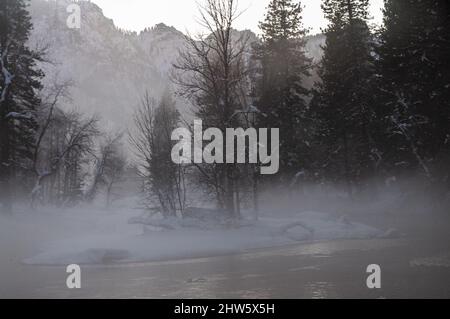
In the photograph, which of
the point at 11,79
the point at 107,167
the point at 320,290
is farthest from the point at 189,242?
the point at 107,167

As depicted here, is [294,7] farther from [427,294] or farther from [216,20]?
[427,294]

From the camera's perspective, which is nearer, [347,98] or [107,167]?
[347,98]

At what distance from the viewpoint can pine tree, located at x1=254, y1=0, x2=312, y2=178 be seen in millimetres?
35531

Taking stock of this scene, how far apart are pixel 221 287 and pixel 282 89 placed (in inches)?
1138

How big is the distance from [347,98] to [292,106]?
4.74 m

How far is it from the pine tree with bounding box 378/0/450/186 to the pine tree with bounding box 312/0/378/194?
390 cm

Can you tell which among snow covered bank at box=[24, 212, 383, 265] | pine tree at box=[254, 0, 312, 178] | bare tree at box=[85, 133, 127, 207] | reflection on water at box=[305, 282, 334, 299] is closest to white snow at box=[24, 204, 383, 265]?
snow covered bank at box=[24, 212, 383, 265]

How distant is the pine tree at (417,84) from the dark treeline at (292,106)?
8 cm

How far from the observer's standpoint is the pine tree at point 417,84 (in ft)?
85.3

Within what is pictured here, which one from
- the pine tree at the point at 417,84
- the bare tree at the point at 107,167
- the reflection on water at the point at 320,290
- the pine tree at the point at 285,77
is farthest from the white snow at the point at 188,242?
the bare tree at the point at 107,167

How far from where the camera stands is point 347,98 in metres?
37.5

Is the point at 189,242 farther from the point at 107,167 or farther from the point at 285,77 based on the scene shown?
the point at 107,167

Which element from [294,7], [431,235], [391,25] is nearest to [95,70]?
[294,7]

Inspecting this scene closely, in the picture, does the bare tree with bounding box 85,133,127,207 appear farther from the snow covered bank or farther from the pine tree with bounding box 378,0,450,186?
the pine tree with bounding box 378,0,450,186
